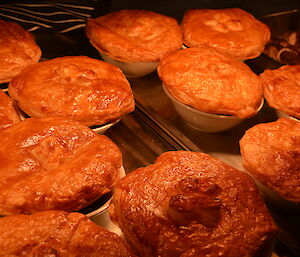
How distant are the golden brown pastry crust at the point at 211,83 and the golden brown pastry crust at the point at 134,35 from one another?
208 millimetres

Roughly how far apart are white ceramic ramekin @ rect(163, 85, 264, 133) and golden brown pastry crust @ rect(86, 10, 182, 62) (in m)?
0.53

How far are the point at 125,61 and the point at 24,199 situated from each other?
1.58 meters

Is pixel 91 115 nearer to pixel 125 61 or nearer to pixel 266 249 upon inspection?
pixel 125 61

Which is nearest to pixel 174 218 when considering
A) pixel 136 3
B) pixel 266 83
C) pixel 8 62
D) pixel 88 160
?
pixel 88 160

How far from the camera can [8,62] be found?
2.67 m

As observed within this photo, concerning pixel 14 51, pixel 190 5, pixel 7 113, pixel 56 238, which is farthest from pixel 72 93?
pixel 190 5

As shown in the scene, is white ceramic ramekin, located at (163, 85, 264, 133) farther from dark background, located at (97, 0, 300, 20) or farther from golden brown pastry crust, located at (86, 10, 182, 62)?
dark background, located at (97, 0, 300, 20)

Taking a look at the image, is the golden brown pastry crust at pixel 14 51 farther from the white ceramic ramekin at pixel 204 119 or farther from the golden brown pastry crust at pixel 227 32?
the golden brown pastry crust at pixel 227 32

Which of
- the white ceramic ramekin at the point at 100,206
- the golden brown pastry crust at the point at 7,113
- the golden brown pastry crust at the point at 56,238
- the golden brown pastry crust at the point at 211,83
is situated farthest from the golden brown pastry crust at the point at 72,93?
the golden brown pastry crust at the point at 56,238

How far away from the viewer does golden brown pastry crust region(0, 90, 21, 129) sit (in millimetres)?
2215

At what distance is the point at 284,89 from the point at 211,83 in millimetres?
595

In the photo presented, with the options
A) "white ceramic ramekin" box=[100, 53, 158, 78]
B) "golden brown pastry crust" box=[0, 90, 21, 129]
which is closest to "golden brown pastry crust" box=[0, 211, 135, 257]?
"golden brown pastry crust" box=[0, 90, 21, 129]

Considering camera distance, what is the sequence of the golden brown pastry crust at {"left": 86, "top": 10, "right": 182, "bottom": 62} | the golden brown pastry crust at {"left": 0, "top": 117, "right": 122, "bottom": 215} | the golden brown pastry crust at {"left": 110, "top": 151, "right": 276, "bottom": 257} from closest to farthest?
the golden brown pastry crust at {"left": 110, "top": 151, "right": 276, "bottom": 257} < the golden brown pastry crust at {"left": 0, "top": 117, "right": 122, "bottom": 215} < the golden brown pastry crust at {"left": 86, "top": 10, "right": 182, "bottom": 62}

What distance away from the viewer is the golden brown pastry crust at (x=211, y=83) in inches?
101
